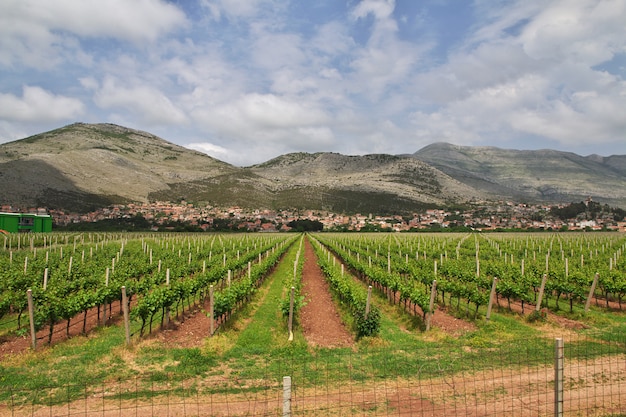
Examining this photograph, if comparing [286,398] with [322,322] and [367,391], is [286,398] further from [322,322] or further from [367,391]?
[322,322]

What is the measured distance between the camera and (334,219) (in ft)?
400

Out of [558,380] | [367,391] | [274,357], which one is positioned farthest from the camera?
[274,357]

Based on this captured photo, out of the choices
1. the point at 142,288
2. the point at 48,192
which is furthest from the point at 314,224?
the point at 142,288

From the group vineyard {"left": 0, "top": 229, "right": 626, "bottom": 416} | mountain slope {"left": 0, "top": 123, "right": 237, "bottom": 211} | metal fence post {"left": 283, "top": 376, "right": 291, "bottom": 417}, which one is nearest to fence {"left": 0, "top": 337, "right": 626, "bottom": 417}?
vineyard {"left": 0, "top": 229, "right": 626, "bottom": 416}

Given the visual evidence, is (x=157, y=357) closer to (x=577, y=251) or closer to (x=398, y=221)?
(x=577, y=251)

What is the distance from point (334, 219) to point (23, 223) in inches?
3291

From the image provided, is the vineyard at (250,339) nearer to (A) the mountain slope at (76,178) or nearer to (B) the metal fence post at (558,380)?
(B) the metal fence post at (558,380)

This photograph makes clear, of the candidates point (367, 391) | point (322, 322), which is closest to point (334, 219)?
point (322, 322)

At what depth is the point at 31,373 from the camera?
8.09m

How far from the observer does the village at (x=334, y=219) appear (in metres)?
93.8

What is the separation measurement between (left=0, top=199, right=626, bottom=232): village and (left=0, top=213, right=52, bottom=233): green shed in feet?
72.1

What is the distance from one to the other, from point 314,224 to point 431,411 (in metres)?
105

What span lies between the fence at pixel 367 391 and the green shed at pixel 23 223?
197ft

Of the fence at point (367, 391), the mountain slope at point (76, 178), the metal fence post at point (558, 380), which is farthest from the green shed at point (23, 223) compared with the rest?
the metal fence post at point (558, 380)
